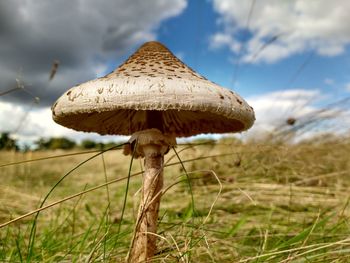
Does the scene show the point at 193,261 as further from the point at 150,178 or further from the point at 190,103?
the point at 190,103

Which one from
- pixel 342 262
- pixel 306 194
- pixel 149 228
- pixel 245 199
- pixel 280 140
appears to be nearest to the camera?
pixel 149 228

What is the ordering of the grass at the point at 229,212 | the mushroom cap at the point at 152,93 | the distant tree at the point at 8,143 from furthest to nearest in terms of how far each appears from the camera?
1. the distant tree at the point at 8,143
2. the grass at the point at 229,212
3. the mushroom cap at the point at 152,93

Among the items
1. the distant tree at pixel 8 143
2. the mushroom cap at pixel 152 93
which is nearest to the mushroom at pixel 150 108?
the mushroom cap at pixel 152 93

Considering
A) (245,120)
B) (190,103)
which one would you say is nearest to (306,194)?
(245,120)

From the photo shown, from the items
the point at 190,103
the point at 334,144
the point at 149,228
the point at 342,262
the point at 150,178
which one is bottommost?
the point at 342,262

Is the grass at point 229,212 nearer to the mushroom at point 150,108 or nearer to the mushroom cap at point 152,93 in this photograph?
the mushroom at point 150,108

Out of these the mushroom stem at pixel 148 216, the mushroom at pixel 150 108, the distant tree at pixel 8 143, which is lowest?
the mushroom stem at pixel 148 216

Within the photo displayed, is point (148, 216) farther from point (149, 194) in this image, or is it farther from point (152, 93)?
point (152, 93)

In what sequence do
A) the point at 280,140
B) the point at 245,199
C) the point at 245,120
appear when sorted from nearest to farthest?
the point at 245,120, the point at 245,199, the point at 280,140
